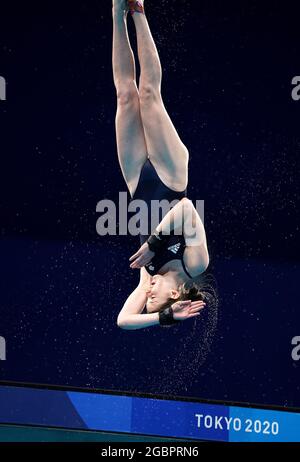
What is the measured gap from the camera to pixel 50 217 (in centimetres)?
626

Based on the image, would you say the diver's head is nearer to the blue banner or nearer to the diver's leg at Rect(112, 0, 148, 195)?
the diver's leg at Rect(112, 0, 148, 195)

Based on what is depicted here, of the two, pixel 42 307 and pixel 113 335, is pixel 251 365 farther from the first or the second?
pixel 42 307

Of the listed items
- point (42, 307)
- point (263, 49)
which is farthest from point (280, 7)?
point (42, 307)

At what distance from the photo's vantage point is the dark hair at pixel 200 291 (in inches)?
209

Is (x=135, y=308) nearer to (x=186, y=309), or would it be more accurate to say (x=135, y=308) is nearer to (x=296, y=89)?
(x=186, y=309)

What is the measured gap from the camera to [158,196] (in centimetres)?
533

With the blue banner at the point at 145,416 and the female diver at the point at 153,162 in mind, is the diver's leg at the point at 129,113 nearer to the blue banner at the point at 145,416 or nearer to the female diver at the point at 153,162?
the female diver at the point at 153,162

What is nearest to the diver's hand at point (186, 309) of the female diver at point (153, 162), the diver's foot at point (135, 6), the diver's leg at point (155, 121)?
the female diver at point (153, 162)

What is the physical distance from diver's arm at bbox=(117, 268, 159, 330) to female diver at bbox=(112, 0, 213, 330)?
0.7 inches

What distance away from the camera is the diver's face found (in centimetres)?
532

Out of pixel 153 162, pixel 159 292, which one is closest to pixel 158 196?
pixel 153 162

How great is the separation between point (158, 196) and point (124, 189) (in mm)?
746

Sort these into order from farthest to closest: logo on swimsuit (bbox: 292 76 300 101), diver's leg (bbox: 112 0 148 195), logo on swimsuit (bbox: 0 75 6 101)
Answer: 1. logo on swimsuit (bbox: 0 75 6 101)
2. logo on swimsuit (bbox: 292 76 300 101)
3. diver's leg (bbox: 112 0 148 195)

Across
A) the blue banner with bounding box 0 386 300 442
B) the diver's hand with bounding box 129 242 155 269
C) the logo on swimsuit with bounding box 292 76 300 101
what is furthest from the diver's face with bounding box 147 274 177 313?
the logo on swimsuit with bounding box 292 76 300 101
